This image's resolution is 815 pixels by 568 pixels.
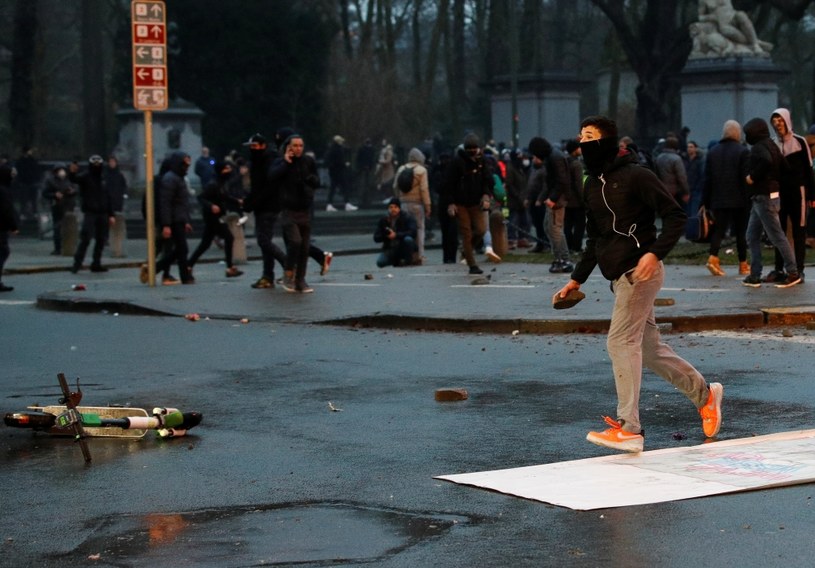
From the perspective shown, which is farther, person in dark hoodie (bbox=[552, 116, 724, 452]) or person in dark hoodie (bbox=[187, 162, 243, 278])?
person in dark hoodie (bbox=[187, 162, 243, 278])

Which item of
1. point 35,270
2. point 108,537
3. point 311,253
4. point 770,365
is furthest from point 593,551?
point 35,270

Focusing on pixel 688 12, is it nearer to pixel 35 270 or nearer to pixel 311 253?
pixel 35 270

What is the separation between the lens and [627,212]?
8.12m

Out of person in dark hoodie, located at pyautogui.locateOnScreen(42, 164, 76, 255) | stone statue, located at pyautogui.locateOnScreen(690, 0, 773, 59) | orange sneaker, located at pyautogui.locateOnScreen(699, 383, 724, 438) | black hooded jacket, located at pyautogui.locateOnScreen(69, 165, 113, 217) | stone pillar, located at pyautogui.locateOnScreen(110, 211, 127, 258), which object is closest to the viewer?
orange sneaker, located at pyautogui.locateOnScreen(699, 383, 724, 438)

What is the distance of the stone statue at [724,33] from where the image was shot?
39.0 meters

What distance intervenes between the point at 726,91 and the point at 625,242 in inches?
1260

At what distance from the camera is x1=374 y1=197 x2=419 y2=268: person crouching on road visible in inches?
907

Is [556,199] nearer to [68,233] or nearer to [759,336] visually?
[759,336]

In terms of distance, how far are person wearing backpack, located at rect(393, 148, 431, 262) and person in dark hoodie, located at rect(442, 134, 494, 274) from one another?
115 inches

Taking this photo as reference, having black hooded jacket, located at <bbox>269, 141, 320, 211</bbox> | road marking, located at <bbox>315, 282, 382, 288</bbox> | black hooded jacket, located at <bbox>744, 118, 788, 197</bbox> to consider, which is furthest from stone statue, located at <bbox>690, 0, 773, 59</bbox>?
black hooded jacket, located at <bbox>744, 118, 788, 197</bbox>

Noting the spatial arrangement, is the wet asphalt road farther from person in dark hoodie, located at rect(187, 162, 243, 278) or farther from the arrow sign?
person in dark hoodie, located at rect(187, 162, 243, 278)

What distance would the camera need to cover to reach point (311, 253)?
20.0m

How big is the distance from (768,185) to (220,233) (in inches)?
341

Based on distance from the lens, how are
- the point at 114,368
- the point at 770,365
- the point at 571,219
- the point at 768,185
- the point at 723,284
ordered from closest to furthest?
the point at 770,365
the point at 114,368
the point at 768,185
the point at 723,284
the point at 571,219
